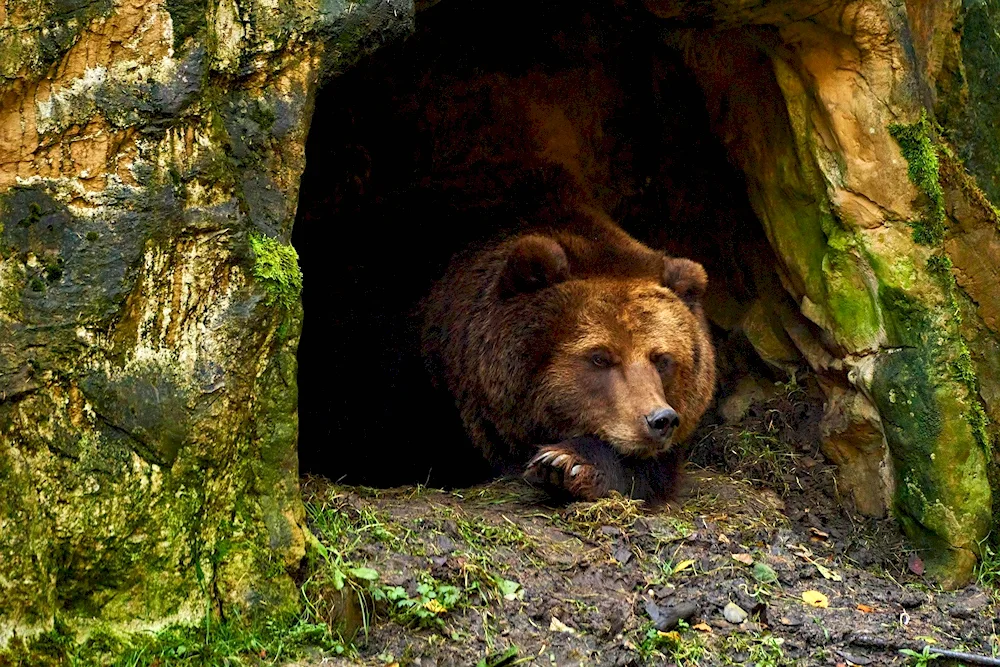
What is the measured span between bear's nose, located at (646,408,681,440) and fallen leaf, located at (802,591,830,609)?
1.05 meters

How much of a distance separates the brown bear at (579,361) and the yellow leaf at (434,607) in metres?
1.66

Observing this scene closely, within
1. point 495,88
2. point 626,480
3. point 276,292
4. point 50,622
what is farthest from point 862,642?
point 495,88

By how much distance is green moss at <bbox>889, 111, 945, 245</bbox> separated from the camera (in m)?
5.75

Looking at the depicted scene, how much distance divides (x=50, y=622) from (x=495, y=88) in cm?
507

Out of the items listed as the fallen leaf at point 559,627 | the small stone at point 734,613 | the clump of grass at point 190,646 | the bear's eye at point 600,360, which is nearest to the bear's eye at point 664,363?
the bear's eye at point 600,360

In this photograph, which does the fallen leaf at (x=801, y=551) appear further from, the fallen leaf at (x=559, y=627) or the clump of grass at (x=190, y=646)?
the clump of grass at (x=190, y=646)

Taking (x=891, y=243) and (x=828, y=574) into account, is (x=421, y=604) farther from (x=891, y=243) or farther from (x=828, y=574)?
A: (x=891, y=243)

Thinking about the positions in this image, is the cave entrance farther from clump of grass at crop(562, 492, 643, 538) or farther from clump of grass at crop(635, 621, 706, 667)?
clump of grass at crop(635, 621, 706, 667)

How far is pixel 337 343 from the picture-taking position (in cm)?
741

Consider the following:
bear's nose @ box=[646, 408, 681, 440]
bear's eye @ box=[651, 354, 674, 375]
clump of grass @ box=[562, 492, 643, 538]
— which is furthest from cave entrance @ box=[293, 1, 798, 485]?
bear's nose @ box=[646, 408, 681, 440]

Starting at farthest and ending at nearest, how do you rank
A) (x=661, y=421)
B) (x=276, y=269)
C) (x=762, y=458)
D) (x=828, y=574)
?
(x=762, y=458) → (x=661, y=421) → (x=828, y=574) → (x=276, y=269)

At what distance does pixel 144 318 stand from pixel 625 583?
247cm

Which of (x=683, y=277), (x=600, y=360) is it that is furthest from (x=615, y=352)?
(x=683, y=277)

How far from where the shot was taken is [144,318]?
3758 mm
